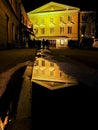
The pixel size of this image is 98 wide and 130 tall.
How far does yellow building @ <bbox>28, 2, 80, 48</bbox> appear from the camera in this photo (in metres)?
60.0

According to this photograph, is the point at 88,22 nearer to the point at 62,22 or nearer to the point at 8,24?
the point at 62,22

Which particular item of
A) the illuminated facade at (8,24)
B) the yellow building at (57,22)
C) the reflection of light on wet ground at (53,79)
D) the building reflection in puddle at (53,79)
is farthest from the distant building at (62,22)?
the building reflection in puddle at (53,79)

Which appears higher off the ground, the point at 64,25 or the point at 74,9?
the point at 74,9

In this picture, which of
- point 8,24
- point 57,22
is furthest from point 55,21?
point 8,24

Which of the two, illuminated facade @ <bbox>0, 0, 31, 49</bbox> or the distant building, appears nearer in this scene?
illuminated facade @ <bbox>0, 0, 31, 49</bbox>

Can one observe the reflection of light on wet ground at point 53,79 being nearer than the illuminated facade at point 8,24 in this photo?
Yes

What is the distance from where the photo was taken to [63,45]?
61.7 meters

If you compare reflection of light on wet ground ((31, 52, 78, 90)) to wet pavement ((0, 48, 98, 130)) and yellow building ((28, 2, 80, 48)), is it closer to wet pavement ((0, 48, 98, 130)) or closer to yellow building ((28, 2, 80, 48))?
wet pavement ((0, 48, 98, 130))

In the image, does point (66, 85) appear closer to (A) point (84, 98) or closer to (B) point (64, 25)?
(A) point (84, 98)

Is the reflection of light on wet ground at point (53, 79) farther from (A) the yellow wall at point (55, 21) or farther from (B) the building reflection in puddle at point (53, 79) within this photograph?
(A) the yellow wall at point (55, 21)

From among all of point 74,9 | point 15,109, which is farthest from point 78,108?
point 74,9

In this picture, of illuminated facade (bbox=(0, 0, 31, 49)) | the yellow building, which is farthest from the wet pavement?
the yellow building

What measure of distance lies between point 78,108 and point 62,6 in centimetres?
5976

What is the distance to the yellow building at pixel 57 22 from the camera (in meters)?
60.0
